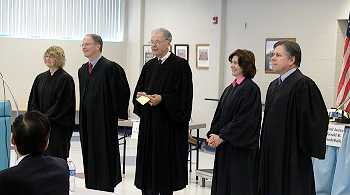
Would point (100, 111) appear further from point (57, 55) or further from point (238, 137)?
point (238, 137)

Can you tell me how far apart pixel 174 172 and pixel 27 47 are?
23.1ft

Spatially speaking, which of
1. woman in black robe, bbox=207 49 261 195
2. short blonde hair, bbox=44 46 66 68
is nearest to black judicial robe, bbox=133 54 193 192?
woman in black robe, bbox=207 49 261 195

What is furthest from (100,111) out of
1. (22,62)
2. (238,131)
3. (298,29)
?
(22,62)

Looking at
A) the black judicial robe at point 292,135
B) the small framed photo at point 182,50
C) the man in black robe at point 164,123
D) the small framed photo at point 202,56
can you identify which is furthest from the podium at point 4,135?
the small framed photo at point 182,50

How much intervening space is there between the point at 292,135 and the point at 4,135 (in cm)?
210

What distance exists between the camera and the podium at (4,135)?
11.7 feet

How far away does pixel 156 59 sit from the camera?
5.43m

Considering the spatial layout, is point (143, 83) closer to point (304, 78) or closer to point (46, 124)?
point (304, 78)

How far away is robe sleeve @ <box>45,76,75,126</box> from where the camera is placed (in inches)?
235

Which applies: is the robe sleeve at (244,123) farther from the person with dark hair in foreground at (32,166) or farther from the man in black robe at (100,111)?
the person with dark hair in foreground at (32,166)

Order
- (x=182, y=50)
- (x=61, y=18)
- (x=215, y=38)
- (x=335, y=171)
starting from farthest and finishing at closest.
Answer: (x=61, y=18) < (x=182, y=50) < (x=215, y=38) < (x=335, y=171)

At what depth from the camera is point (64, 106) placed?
6031 millimetres

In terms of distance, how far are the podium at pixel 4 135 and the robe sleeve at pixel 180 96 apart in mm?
1871

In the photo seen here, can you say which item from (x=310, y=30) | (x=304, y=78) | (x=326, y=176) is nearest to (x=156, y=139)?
(x=304, y=78)
